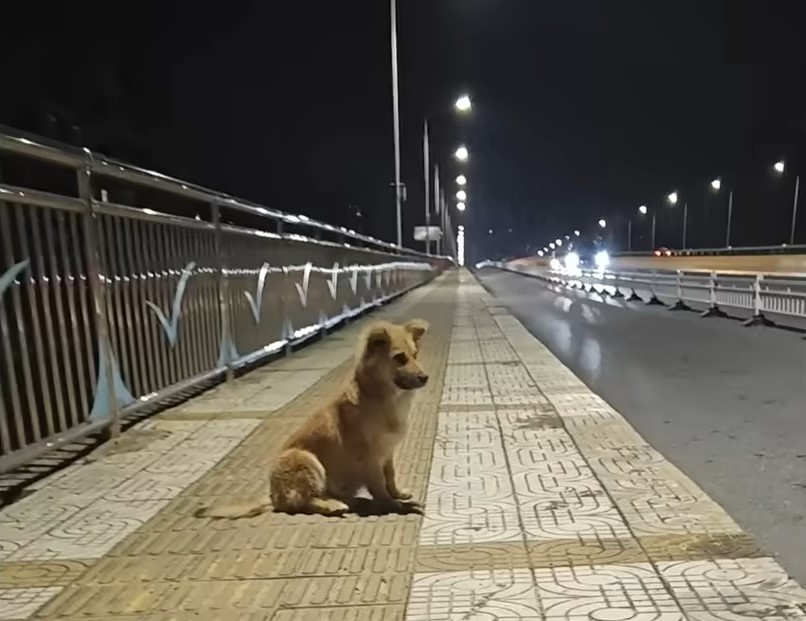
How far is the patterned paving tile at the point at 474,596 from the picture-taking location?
2893 millimetres

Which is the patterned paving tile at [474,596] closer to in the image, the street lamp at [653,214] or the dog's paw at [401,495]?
the dog's paw at [401,495]

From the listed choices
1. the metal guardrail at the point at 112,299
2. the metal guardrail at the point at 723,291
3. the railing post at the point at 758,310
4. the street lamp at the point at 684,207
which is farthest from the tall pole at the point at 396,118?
the street lamp at the point at 684,207

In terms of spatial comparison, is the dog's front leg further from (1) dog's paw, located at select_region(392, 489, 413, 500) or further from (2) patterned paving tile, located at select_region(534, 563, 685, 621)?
(2) patterned paving tile, located at select_region(534, 563, 685, 621)

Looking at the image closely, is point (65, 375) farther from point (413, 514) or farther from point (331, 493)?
point (413, 514)

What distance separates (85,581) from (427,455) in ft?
8.02

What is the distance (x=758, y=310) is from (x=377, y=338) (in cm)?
1347

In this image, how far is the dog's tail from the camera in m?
3.98

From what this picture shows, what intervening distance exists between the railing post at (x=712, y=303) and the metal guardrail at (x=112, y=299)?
36.9ft

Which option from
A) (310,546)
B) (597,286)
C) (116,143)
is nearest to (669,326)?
(116,143)

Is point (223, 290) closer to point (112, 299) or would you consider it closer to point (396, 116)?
point (112, 299)

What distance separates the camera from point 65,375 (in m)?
5.06

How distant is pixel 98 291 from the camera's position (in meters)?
5.49

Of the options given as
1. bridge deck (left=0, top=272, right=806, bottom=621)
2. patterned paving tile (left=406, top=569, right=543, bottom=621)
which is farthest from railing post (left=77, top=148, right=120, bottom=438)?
patterned paving tile (left=406, top=569, right=543, bottom=621)

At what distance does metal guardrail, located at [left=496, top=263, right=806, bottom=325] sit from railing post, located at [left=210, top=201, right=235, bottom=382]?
34.9ft
